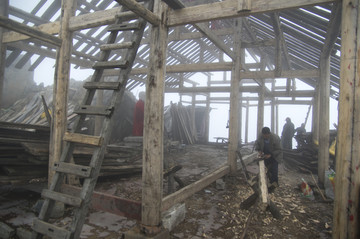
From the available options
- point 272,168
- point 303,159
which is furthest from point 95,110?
point 303,159

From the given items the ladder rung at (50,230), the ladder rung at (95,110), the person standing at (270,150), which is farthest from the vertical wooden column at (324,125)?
the ladder rung at (50,230)

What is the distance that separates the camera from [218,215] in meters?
4.22

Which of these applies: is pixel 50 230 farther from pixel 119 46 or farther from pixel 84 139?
pixel 119 46

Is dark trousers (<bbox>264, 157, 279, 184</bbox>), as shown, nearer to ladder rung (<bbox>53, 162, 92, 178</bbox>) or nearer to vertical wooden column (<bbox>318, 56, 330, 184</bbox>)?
vertical wooden column (<bbox>318, 56, 330, 184</bbox>)

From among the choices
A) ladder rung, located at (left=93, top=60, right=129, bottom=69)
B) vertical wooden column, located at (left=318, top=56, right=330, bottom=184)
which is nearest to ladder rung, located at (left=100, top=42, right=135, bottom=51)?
ladder rung, located at (left=93, top=60, right=129, bottom=69)

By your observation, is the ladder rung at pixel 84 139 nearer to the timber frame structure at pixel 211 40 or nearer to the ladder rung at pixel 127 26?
the timber frame structure at pixel 211 40

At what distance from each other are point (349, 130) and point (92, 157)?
2.80 m

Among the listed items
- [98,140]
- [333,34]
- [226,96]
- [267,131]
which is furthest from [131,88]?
[98,140]

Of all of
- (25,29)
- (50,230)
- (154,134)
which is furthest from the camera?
(25,29)

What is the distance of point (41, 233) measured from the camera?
2400 millimetres

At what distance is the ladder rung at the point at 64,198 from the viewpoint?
93.0 inches

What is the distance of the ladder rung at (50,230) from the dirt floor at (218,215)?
3.23ft

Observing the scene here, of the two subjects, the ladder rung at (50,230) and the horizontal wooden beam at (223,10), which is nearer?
the ladder rung at (50,230)

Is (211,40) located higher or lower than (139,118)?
higher
